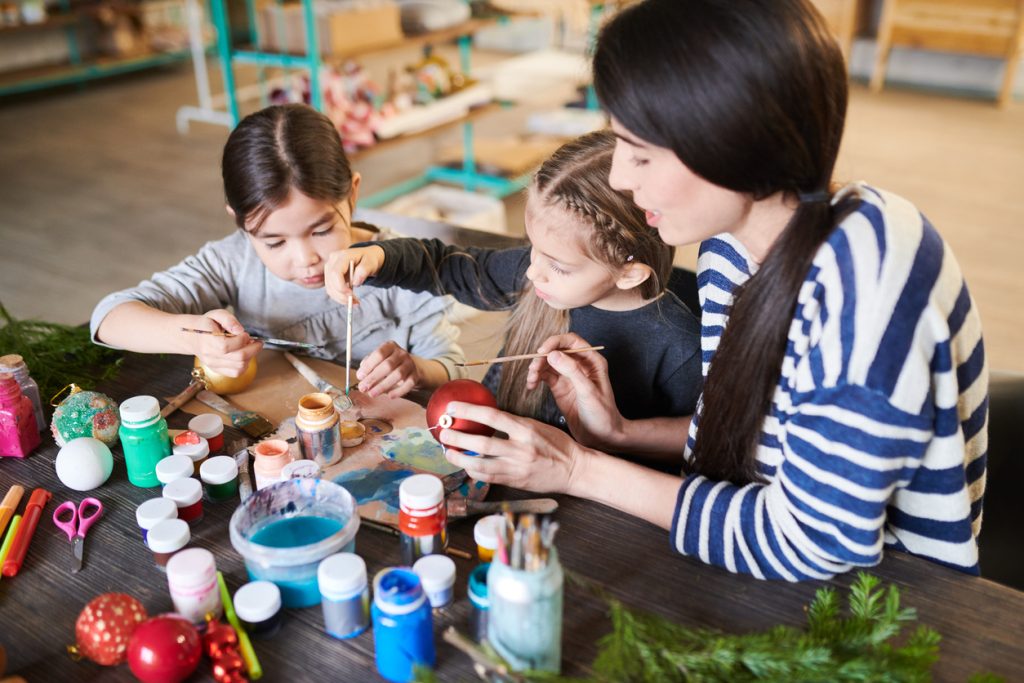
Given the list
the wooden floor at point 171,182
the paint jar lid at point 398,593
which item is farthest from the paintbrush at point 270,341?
the wooden floor at point 171,182

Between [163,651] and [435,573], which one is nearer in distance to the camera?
[163,651]

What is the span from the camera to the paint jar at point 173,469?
3.98ft

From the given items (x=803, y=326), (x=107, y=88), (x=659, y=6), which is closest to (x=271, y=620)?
(x=803, y=326)

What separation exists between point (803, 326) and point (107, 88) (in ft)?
24.7

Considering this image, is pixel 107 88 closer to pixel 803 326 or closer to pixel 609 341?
pixel 609 341

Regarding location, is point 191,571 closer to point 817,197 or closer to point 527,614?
point 527,614

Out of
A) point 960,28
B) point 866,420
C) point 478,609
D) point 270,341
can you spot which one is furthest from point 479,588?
point 960,28

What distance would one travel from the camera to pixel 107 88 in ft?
23.9

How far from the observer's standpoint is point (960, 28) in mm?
6504

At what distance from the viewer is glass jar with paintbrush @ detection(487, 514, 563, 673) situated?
86 cm

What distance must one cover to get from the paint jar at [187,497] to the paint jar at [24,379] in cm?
35

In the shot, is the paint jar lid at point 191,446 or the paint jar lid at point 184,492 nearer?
the paint jar lid at point 184,492

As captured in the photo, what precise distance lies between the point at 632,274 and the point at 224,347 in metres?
0.68

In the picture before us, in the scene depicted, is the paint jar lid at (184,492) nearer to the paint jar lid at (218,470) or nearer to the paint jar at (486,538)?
the paint jar lid at (218,470)
